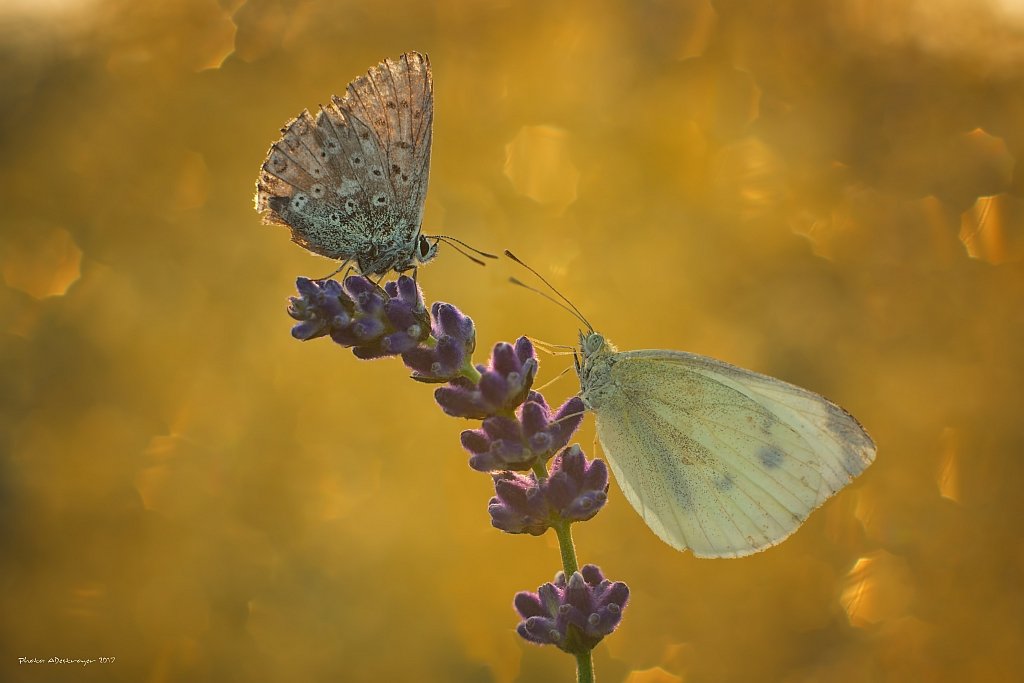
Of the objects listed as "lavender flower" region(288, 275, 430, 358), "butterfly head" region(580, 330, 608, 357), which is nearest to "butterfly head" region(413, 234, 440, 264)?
"lavender flower" region(288, 275, 430, 358)

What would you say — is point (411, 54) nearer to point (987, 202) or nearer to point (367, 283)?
point (367, 283)

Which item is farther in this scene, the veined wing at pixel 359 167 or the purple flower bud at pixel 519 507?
the veined wing at pixel 359 167

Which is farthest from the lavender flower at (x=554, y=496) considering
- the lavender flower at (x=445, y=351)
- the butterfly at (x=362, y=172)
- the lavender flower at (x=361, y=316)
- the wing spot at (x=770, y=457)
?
the butterfly at (x=362, y=172)

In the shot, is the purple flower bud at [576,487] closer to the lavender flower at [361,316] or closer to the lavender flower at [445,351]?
the lavender flower at [445,351]

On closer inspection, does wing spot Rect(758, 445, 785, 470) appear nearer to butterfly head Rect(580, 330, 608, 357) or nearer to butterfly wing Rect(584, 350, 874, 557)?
butterfly wing Rect(584, 350, 874, 557)

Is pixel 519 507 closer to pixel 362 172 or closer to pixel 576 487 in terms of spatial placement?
pixel 576 487

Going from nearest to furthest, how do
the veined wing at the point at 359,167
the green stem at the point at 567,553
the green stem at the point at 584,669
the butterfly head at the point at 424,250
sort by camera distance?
the green stem at the point at 584,669 < the green stem at the point at 567,553 < the veined wing at the point at 359,167 < the butterfly head at the point at 424,250

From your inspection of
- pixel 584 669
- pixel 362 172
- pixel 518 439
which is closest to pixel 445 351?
pixel 518 439
